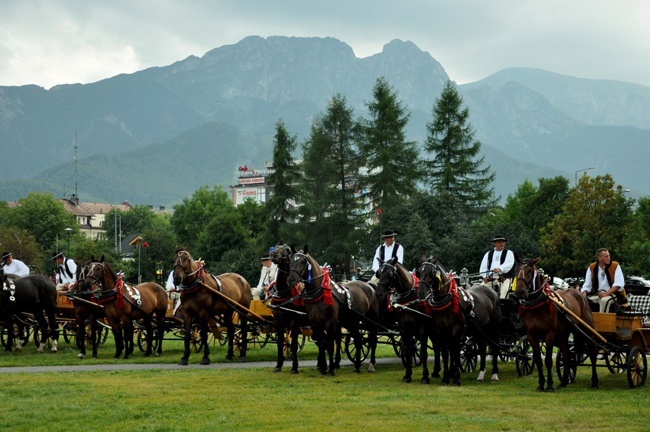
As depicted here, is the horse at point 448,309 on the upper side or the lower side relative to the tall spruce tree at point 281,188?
lower

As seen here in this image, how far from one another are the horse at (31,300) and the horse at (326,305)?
10031mm

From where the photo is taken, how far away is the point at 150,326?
26.3 meters

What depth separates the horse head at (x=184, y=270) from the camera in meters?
23.0

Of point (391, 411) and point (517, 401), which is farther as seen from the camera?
point (517, 401)

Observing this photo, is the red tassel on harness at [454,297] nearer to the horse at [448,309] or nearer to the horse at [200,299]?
the horse at [448,309]

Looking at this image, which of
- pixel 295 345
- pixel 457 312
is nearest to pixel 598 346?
pixel 457 312

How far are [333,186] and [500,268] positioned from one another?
5679 cm

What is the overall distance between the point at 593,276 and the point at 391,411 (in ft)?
23.7

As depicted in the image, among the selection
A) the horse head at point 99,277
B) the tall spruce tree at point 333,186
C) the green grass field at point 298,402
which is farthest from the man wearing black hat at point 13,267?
the tall spruce tree at point 333,186

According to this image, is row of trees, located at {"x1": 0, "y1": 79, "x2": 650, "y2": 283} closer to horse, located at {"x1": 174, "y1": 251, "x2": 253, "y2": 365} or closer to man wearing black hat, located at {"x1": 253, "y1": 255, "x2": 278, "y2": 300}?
man wearing black hat, located at {"x1": 253, "y1": 255, "x2": 278, "y2": 300}

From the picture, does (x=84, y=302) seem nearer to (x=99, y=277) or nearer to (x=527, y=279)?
(x=99, y=277)

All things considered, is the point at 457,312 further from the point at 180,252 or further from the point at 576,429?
the point at 180,252

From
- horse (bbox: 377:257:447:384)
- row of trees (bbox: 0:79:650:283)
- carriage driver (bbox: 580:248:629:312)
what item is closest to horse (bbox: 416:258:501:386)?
horse (bbox: 377:257:447:384)

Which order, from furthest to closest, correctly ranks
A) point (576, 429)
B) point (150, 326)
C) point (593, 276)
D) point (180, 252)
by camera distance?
1. point (150, 326)
2. point (180, 252)
3. point (593, 276)
4. point (576, 429)
